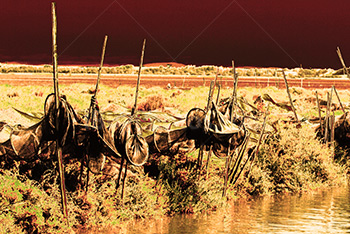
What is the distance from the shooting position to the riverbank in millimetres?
10812

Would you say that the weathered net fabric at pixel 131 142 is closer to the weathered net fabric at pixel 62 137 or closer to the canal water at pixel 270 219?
the weathered net fabric at pixel 62 137

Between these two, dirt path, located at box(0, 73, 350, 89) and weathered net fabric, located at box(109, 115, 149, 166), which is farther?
dirt path, located at box(0, 73, 350, 89)

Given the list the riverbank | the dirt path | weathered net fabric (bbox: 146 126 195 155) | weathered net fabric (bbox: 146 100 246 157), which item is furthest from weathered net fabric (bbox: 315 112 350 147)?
the dirt path

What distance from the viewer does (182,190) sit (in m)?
14.0

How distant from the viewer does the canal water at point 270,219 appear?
12.6 meters

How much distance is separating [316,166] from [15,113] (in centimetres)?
990

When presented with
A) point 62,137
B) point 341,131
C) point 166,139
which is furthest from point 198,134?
point 341,131

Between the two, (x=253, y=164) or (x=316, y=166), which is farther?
(x=316, y=166)

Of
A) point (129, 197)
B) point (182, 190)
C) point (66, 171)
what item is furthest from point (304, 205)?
point (66, 171)

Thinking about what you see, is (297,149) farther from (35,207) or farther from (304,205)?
(35,207)

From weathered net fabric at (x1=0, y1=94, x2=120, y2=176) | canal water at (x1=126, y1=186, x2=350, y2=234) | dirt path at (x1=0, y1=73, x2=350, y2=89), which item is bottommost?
canal water at (x1=126, y1=186, x2=350, y2=234)

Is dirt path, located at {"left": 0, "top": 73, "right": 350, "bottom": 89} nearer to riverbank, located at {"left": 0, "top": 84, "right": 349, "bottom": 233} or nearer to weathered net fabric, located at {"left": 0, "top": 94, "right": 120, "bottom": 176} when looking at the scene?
riverbank, located at {"left": 0, "top": 84, "right": 349, "bottom": 233}

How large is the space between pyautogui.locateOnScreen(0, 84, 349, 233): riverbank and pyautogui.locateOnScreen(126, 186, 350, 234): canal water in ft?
1.17

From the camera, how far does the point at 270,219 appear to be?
14.1 meters
